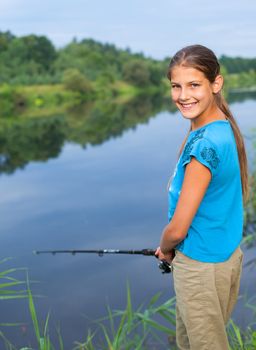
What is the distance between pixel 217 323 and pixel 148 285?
405cm

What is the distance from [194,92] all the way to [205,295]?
0.71 meters

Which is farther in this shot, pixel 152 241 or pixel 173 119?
pixel 173 119

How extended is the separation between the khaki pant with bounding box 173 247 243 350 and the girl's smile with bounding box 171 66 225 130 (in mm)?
503

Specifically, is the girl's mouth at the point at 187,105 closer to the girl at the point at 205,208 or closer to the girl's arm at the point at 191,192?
the girl at the point at 205,208

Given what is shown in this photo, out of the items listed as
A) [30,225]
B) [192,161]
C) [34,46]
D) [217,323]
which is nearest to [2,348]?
[217,323]

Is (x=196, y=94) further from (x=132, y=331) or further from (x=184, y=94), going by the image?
(x=132, y=331)

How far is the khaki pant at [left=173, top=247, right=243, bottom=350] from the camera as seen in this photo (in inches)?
65.6

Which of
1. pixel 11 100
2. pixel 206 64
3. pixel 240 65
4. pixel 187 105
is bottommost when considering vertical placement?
pixel 187 105

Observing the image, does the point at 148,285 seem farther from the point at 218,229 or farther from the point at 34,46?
the point at 34,46

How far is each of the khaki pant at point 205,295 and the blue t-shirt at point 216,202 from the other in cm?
4

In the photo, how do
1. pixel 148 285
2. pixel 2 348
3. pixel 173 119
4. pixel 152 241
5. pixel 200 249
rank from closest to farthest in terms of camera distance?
pixel 200 249, pixel 2 348, pixel 148 285, pixel 152 241, pixel 173 119

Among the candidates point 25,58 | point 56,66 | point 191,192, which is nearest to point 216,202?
point 191,192

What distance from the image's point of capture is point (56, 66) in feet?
188

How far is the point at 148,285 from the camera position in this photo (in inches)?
225
